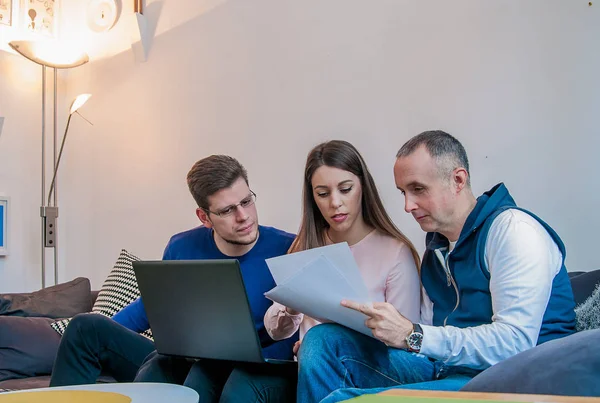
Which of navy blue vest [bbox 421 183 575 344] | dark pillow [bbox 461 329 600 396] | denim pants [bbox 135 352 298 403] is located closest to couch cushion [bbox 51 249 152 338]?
denim pants [bbox 135 352 298 403]

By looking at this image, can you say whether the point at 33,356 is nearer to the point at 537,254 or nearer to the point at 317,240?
the point at 317,240

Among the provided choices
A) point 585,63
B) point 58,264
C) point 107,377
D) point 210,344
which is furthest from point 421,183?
point 58,264

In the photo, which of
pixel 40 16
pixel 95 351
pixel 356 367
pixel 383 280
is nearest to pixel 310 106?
pixel 383 280

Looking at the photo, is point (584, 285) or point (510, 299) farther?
point (584, 285)

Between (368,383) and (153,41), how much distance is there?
8.17 feet

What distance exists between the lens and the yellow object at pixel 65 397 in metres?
1.42

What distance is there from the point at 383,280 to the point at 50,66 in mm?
2564

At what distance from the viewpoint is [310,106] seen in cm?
267

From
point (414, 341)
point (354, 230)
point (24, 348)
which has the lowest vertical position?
point (24, 348)

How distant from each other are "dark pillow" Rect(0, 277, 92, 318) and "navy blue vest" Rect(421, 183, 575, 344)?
192 cm

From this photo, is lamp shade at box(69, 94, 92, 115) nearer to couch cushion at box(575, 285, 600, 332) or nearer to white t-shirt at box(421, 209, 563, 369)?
white t-shirt at box(421, 209, 563, 369)

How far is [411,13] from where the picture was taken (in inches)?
92.7

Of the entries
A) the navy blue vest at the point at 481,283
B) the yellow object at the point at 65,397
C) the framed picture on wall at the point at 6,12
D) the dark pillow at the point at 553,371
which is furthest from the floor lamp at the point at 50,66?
the dark pillow at the point at 553,371

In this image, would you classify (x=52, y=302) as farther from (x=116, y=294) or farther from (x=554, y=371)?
(x=554, y=371)
